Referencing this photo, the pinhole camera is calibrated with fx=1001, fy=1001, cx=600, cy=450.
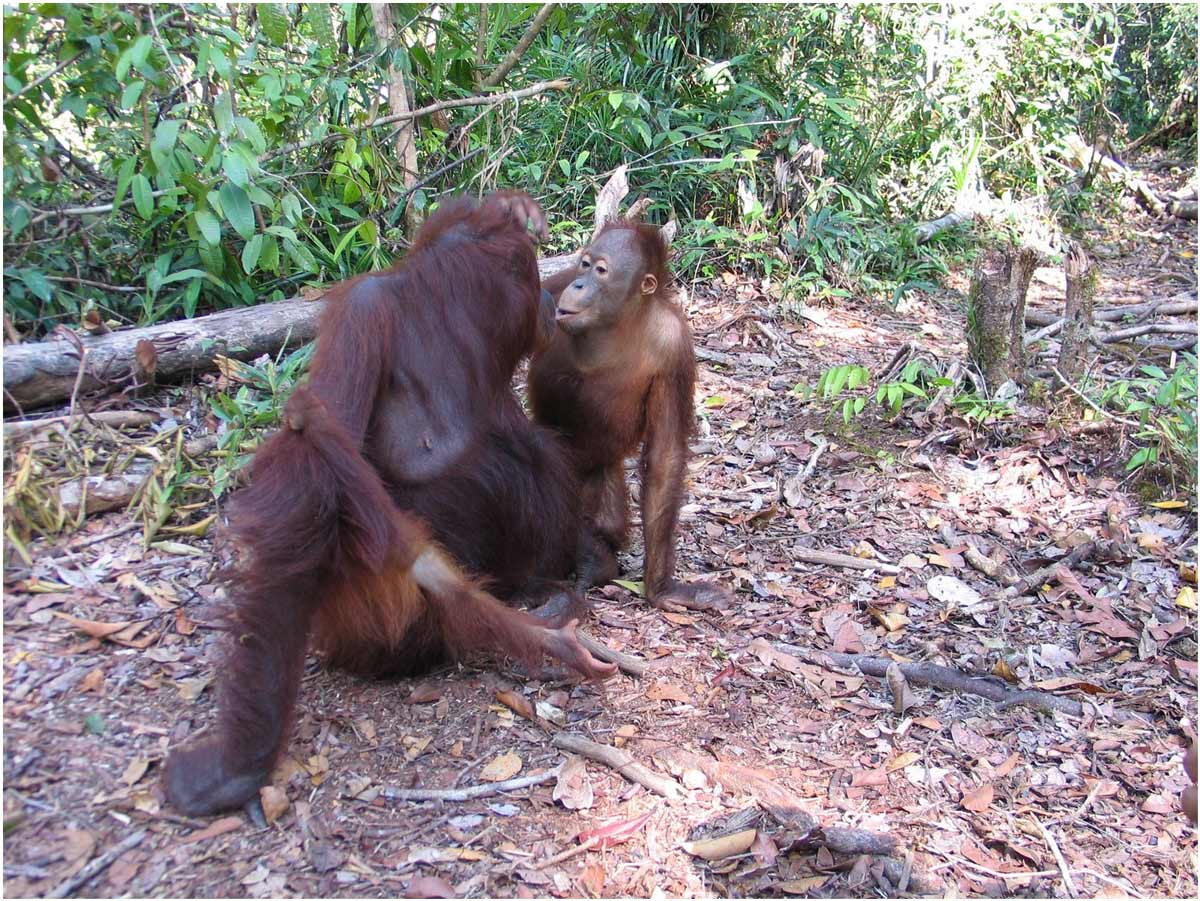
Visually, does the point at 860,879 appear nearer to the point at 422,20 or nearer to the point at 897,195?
the point at 422,20

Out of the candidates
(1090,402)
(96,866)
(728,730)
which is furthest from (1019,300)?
(96,866)

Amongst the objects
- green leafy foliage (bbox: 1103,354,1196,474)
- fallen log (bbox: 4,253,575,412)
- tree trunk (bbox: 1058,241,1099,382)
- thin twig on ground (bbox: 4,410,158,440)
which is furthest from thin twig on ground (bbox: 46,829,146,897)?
tree trunk (bbox: 1058,241,1099,382)

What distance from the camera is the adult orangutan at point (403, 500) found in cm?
247

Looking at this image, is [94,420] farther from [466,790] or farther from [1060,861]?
[1060,861]

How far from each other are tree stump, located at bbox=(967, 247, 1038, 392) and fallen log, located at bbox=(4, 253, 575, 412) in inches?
122

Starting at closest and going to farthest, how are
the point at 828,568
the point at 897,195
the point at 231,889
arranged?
the point at 231,889, the point at 828,568, the point at 897,195

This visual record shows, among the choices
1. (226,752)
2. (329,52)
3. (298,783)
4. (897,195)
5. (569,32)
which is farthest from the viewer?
(897,195)

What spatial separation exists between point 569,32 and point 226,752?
553 centimetres

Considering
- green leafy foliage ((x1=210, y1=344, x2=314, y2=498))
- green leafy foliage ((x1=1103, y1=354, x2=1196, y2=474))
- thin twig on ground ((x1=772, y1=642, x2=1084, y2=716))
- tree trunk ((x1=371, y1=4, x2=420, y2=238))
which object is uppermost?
tree trunk ((x1=371, y1=4, x2=420, y2=238))

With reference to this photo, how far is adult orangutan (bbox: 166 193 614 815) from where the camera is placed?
2467 millimetres

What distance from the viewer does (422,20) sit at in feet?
17.1

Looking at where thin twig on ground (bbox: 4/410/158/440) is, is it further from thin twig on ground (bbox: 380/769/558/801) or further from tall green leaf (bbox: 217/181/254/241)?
thin twig on ground (bbox: 380/769/558/801)

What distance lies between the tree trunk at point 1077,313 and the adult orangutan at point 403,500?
2.79m

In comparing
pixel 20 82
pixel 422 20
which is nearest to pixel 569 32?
pixel 422 20
